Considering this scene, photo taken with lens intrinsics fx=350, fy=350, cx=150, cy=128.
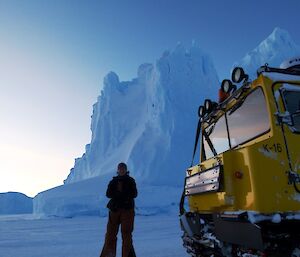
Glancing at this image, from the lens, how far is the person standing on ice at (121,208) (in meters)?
4.45

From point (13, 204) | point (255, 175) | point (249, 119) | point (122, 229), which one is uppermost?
point (13, 204)

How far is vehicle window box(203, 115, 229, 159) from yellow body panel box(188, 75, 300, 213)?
931 millimetres

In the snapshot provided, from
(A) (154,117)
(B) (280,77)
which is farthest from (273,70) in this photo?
(A) (154,117)

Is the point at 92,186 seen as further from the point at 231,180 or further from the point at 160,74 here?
the point at 231,180

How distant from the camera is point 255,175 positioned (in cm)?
265

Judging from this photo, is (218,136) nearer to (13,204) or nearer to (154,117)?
(154,117)

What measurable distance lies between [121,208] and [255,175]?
7.44 ft

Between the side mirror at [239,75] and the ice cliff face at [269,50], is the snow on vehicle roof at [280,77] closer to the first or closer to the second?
the side mirror at [239,75]

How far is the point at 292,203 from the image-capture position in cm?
263

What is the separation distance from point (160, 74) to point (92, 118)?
55.5 ft

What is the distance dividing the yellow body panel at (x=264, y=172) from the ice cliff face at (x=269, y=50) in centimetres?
3753

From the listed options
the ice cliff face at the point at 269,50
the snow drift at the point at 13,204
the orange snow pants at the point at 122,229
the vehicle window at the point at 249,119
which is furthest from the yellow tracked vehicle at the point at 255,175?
the snow drift at the point at 13,204

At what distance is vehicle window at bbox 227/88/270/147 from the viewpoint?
3.07 meters

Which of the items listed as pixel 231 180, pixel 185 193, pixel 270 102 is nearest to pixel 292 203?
pixel 231 180
